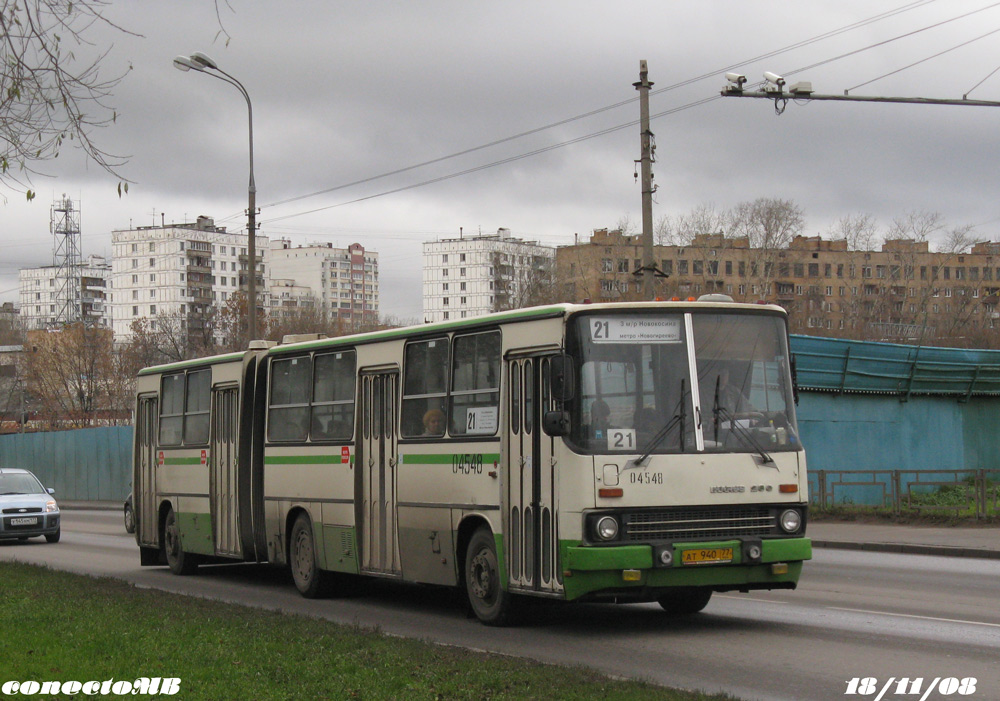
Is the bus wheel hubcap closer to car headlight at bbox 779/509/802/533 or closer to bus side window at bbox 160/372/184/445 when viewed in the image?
car headlight at bbox 779/509/802/533

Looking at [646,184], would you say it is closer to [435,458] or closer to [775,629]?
[435,458]

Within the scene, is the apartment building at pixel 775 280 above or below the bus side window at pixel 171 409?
above

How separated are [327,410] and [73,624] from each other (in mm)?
5225

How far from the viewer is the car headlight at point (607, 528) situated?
1123 cm

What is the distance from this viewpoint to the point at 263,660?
31.0ft

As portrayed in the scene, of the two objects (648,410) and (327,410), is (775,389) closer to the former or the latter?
(648,410)

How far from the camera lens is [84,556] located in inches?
961

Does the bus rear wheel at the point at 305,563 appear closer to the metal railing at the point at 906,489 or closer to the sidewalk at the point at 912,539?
the sidewalk at the point at 912,539

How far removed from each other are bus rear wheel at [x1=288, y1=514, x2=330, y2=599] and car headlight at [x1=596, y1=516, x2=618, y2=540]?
5.75 metres

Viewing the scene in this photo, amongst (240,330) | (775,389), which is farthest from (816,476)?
(240,330)

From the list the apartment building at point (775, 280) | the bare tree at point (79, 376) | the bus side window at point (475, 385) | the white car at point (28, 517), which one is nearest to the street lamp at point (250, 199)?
the white car at point (28, 517)

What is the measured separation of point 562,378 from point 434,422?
106 inches

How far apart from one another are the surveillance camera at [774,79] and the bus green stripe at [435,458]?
9.19 m
